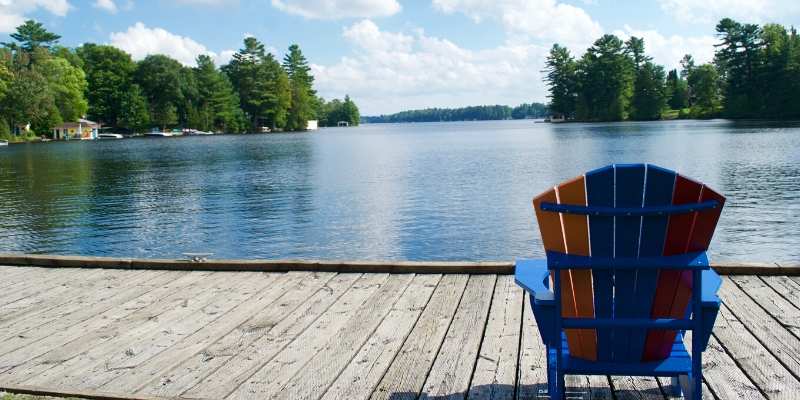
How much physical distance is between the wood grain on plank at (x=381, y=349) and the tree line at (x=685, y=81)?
85504 mm

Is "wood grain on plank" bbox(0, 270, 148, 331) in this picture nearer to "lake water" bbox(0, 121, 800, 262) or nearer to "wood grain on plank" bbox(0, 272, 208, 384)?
"wood grain on plank" bbox(0, 272, 208, 384)

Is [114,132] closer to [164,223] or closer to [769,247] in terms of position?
[164,223]

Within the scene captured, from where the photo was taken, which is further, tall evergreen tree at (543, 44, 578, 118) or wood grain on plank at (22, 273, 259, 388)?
tall evergreen tree at (543, 44, 578, 118)

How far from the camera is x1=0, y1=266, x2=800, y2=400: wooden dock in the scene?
3.21m

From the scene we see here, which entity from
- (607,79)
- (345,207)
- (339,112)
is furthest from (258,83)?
(345,207)

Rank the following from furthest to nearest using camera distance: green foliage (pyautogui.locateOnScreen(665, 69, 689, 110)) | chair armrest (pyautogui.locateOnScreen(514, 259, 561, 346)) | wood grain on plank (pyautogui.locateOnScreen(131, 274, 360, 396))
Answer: green foliage (pyautogui.locateOnScreen(665, 69, 689, 110))
wood grain on plank (pyautogui.locateOnScreen(131, 274, 360, 396))
chair armrest (pyautogui.locateOnScreen(514, 259, 561, 346))

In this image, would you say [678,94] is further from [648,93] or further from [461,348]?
[461,348]

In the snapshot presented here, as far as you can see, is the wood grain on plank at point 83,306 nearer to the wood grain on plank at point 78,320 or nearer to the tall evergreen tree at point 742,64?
the wood grain on plank at point 78,320

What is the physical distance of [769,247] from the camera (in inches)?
516

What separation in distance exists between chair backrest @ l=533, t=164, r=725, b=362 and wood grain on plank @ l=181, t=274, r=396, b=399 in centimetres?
157

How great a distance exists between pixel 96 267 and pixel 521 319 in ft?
13.5

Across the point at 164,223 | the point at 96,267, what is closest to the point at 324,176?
the point at 164,223

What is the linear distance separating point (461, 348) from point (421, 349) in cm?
22

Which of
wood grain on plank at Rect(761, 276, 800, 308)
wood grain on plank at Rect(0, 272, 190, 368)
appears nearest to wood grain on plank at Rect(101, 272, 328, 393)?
wood grain on plank at Rect(0, 272, 190, 368)
